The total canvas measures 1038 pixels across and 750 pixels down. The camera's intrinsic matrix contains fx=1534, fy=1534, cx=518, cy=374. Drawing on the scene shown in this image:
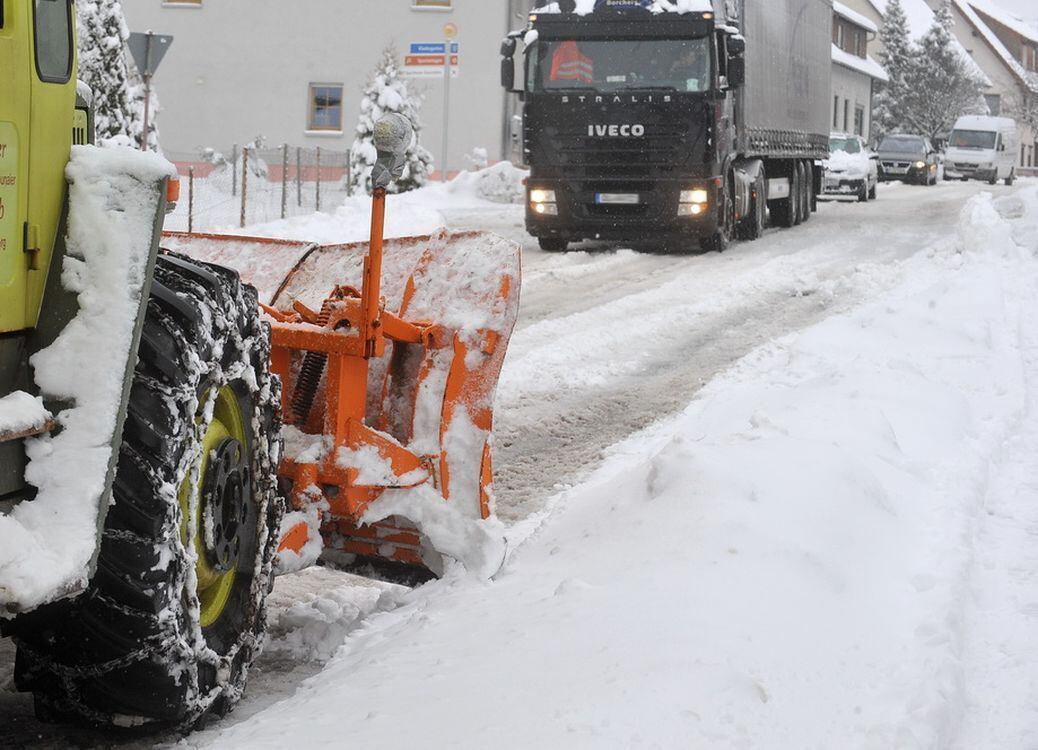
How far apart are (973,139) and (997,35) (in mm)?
46491

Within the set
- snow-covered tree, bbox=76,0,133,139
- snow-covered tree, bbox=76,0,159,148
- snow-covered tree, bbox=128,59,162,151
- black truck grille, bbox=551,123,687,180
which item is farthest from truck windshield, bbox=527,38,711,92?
snow-covered tree, bbox=76,0,133,139

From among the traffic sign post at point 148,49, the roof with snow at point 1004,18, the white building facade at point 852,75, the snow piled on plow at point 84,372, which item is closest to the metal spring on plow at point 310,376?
the snow piled on plow at point 84,372

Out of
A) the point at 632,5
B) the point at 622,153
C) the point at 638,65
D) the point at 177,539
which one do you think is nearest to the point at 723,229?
the point at 622,153

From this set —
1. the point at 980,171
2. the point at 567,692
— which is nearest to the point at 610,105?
the point at 567,692

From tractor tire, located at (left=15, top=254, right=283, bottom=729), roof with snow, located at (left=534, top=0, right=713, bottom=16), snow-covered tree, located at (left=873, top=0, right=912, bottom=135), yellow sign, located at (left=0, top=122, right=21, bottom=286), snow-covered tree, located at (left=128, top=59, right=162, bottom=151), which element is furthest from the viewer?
snow-covered tree, located at (left=873, top=0, right=912, bottom=135)

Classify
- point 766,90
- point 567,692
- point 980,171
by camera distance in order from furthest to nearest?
point 980,171, point 766,90, point 567,692

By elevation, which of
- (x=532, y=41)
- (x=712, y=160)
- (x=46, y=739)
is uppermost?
(x=532, y=41)

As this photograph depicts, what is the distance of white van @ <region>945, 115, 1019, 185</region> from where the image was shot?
51.2m

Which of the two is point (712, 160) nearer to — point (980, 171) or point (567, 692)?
point (567, 692)

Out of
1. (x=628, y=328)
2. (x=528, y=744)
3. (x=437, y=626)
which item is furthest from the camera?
(x=628, y=328)

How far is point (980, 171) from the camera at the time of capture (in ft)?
168

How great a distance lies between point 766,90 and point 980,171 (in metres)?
32.2

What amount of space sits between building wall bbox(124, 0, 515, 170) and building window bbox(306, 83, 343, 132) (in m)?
0.15

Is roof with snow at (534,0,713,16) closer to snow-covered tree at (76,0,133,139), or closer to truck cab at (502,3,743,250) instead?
truck cab at (502,3,743,250)
